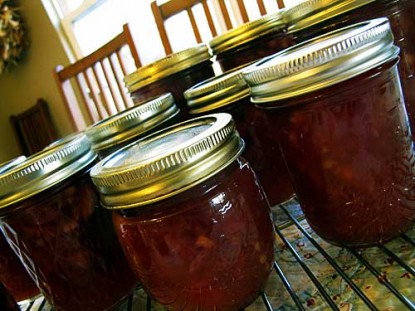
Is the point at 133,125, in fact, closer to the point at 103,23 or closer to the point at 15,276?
the point at 15,276

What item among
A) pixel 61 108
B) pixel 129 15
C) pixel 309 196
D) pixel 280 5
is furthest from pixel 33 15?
pixel 309 196

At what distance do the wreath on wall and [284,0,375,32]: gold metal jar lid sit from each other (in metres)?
1.64

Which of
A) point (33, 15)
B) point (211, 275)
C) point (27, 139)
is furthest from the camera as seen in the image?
point (27, 139)

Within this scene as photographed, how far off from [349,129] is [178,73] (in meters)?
0.30

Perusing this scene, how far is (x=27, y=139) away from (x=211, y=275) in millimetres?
1898

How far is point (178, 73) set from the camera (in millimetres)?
555

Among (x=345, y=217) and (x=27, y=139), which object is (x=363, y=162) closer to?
(x=345, y=217)

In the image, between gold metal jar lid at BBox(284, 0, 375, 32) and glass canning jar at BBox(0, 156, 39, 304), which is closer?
gold metal jar lid at BBox(284, 0, 375, 32)

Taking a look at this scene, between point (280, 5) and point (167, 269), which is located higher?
point (280, 5)

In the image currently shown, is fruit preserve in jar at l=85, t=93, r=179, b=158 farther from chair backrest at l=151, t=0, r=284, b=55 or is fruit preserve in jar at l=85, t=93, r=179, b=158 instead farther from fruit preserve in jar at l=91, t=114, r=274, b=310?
chair backrest at l=151, t=0, r=284, b=55

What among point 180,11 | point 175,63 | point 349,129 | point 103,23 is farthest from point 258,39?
point 103,23

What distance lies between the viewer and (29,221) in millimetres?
385

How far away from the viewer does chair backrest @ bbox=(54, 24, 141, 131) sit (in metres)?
1.12

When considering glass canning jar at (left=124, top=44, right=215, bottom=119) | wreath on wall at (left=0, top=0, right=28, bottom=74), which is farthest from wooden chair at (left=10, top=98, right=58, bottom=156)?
glass canning jar at (left=124, top=44, right=215, bottom=119)
